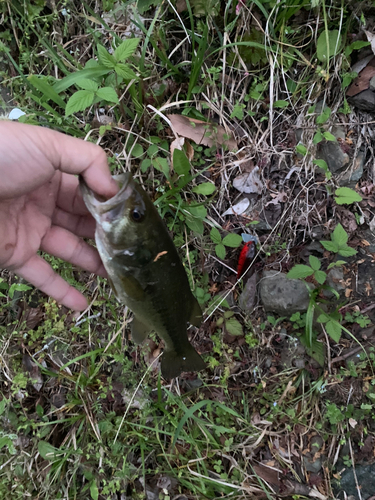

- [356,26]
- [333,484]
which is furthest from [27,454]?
[356,26]

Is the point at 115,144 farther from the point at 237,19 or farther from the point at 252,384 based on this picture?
the point at 252,384

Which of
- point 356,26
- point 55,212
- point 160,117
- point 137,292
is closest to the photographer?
point 137,292

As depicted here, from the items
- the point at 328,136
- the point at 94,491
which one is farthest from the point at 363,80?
the point at 94,491

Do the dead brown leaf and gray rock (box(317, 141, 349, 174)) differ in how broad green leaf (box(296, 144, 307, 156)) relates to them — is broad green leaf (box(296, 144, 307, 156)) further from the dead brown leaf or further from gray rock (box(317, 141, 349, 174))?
the dead brown leaf

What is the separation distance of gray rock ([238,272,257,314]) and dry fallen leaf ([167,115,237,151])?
1.47m

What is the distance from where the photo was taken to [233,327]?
3.70m

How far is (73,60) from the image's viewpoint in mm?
3422

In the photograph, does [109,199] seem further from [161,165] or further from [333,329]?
[333,329]

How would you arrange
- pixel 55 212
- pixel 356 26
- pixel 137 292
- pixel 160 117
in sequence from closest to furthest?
pixel 137 292 < pixel 55 212 < pixel 356 26 < pixel 160 117

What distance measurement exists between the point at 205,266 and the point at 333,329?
1.44 meters

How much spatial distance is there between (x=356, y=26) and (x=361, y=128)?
0.96m

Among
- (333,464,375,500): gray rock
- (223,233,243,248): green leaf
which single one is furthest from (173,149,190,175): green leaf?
(333,464,375,500): gray rock

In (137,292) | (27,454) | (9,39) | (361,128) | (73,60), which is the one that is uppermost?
(9,39)

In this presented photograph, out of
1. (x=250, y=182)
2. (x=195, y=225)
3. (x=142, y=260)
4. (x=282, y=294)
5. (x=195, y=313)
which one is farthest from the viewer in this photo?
(x=250, y=182)
